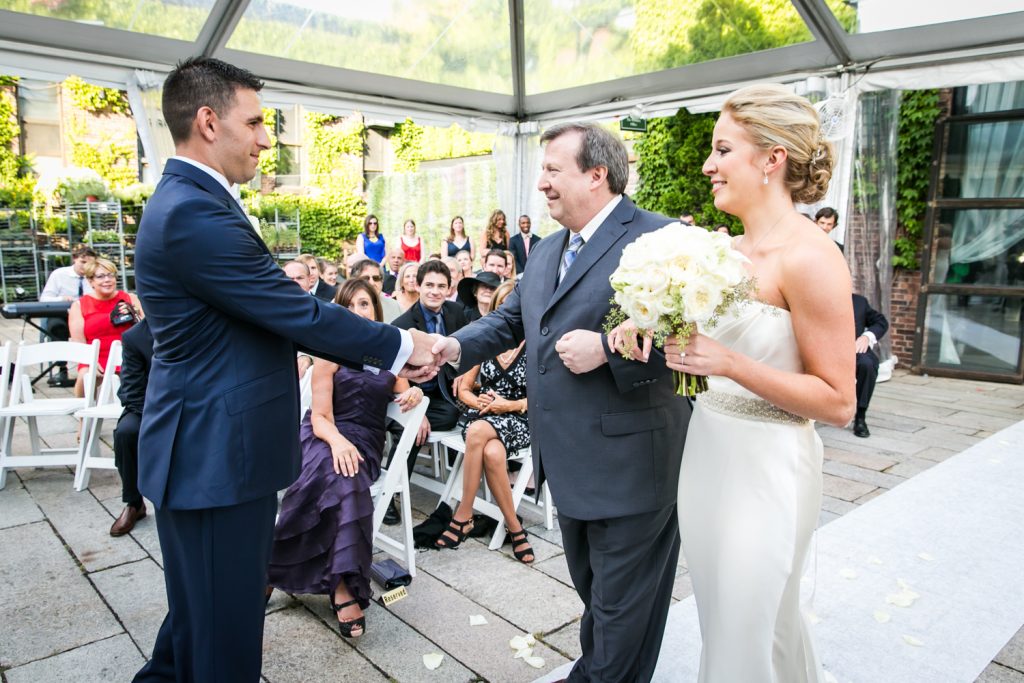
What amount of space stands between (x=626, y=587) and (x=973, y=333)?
923cm

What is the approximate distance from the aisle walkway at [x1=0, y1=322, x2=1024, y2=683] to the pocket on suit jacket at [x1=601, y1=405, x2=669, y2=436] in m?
1.26

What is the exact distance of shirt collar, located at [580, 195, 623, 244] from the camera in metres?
2.39

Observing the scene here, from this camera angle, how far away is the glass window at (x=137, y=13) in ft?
20.5

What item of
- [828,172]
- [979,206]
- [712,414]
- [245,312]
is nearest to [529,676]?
[712,414]

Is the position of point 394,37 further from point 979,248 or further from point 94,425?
point 979,248

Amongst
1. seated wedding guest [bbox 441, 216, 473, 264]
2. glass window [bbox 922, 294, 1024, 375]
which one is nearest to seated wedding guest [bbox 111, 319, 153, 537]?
seated wedding guest [bbox 441, 216, 473, 264]

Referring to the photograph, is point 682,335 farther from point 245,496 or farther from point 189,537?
point 189,537

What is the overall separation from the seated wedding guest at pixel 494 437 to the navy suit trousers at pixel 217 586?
1989mm

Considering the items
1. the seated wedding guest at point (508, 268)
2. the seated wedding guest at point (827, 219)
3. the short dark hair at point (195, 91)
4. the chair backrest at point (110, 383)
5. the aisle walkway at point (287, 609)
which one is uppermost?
the short dark hair at point (195, 91)

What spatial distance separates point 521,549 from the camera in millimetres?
4043

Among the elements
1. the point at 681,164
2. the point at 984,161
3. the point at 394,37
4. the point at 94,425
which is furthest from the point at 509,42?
the point at 94,425

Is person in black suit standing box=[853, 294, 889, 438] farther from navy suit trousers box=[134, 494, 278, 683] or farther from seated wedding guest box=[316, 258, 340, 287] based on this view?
navy suit trousers box=[134, 494, 278, 683]

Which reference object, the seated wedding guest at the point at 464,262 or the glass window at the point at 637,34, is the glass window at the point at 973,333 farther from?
the seated wedding guest at the point at 464,262

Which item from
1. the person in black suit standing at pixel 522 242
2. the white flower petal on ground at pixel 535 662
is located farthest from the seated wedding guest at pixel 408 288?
A: the person in black suit standing at pixel 522 242
